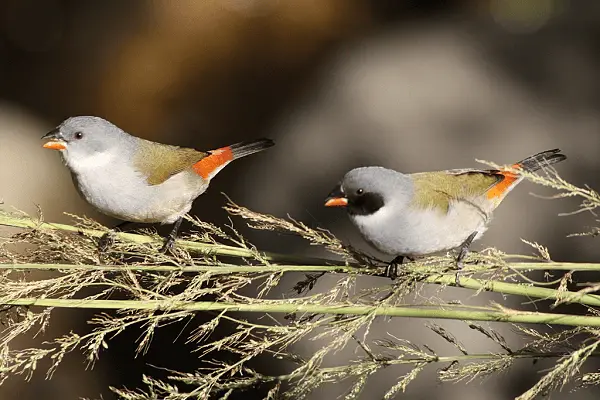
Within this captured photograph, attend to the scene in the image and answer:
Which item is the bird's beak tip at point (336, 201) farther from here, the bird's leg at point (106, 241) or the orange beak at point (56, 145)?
the orange beak at point (56, 145)

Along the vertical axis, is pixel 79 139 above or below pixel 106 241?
above

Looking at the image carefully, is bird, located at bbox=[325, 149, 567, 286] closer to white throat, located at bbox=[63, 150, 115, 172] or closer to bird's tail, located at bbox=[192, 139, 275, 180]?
bird's tail, located at bbox=[192, 139, 275, 180]

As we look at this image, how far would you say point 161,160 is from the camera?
255 cm

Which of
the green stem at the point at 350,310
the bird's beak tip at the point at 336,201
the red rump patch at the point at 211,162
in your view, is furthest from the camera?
the red rump patch at the point at 211,162

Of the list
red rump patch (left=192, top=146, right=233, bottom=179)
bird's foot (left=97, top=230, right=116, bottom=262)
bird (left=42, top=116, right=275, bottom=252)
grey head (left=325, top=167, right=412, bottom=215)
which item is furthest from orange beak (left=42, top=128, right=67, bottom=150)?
grey head (left=325, top=167, right=412, bottom=215)

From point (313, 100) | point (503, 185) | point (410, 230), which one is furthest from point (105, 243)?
point (313, 100)

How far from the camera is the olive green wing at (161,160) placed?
245 cm

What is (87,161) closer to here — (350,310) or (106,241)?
(106,241)

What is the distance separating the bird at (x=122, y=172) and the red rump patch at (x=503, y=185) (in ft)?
3.22

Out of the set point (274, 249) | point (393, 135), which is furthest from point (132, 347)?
point (393, 135)

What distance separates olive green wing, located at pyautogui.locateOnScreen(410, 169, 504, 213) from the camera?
2.05 m

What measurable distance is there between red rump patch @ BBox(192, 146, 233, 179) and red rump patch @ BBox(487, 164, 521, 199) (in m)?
0.96

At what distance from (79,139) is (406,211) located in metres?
1.08

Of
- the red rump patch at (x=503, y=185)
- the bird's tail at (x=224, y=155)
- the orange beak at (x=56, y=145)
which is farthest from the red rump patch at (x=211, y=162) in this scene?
the red rump patch at (x=503, y=185)
